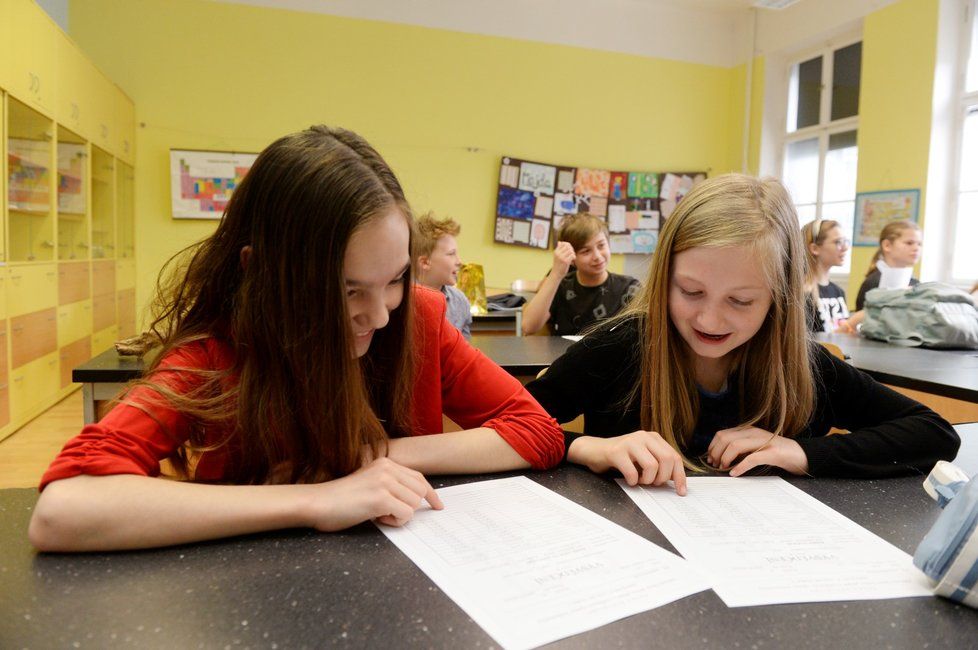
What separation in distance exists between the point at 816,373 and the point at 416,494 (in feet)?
2.50

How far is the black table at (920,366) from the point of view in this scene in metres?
1.73

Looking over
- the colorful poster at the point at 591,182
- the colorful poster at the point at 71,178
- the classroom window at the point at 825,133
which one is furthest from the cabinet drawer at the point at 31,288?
the classroom window at the point at 825,133

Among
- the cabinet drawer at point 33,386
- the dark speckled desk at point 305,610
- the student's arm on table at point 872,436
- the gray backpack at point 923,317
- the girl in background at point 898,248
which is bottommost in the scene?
the cabinet drawer at point 33,386

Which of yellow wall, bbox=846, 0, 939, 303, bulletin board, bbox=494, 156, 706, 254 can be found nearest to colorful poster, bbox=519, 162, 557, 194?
bulletin board, bbox=494, 156, 706, 254

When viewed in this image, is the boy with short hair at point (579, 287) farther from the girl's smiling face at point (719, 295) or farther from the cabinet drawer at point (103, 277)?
the cabinet drawer at point (103, 277)

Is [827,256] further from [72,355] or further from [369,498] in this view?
[72,355]

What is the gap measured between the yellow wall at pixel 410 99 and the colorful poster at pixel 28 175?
1.57 metres

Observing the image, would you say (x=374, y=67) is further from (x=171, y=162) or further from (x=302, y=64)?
(x=171, y=162)

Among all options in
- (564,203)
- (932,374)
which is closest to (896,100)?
(564,203)

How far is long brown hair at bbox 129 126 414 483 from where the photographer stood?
81 cm

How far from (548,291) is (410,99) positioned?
10.5 ft

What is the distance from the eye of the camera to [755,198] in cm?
109

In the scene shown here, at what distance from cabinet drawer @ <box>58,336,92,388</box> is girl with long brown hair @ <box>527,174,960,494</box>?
3.57m

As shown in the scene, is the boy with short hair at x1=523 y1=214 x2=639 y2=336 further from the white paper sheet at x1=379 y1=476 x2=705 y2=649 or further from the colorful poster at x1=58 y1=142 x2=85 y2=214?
the colorful poster at x1=58 y1=142 x2=85 y2=214
